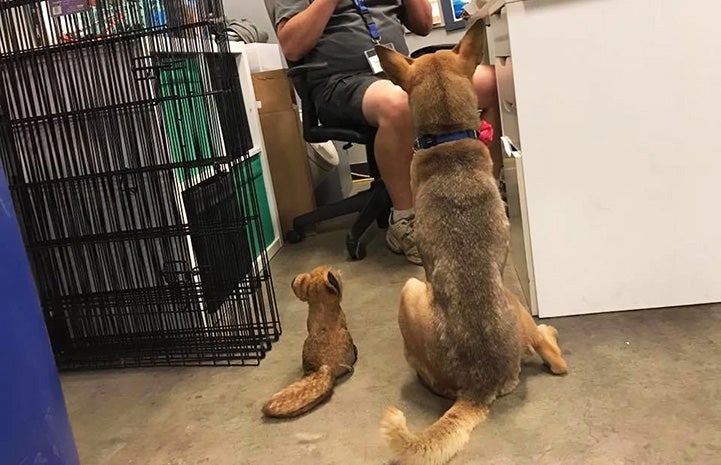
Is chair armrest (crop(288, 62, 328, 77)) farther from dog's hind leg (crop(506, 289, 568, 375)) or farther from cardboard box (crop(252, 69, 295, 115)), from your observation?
dog's hind leg (crop(506, 289, 568, 375))

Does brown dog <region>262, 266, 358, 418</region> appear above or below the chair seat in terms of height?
below

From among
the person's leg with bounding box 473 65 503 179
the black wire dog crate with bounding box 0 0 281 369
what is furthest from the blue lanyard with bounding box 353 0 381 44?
the black wire dog crate with bounding box 0 0 281 369

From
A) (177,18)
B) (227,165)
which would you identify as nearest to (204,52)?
(177,18)

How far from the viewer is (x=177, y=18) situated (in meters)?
1.71

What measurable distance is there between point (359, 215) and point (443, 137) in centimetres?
123

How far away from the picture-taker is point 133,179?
1.79 m

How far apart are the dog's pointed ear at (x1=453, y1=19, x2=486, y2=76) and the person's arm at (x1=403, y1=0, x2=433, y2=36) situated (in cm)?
124

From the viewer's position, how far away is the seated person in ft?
7.31

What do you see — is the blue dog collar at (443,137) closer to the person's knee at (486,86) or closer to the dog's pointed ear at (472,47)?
the dog's pointed ear at (472,47)

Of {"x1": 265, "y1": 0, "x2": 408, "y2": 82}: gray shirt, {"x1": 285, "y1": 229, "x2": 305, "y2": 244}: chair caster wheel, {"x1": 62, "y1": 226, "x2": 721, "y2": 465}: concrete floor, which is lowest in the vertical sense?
{"x1": 62, "y1": 226, "x2": 721, "y2": 465}: concrete floor

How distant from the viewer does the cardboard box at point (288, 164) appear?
2988 mm

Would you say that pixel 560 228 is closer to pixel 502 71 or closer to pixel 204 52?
pixel 502 71

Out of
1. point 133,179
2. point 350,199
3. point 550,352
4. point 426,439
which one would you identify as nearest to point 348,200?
point 350,199

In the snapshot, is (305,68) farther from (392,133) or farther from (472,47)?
(472,47)
